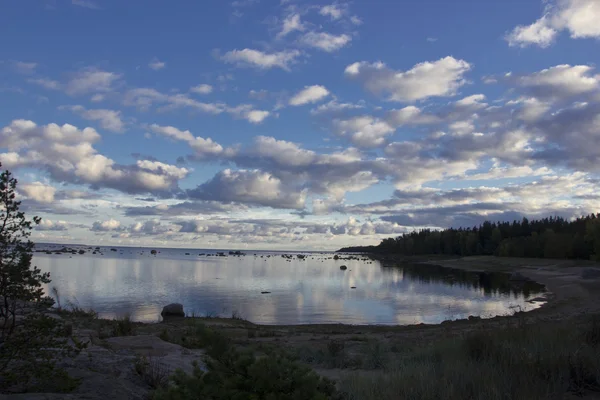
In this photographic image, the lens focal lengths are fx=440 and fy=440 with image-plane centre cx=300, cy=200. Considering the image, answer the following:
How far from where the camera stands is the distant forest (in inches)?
3501

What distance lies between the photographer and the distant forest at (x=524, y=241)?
292 ft

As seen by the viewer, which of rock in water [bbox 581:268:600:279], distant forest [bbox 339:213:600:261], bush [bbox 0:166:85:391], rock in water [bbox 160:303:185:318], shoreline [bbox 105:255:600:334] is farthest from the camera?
distant forest [bbox 339:213:600:261]

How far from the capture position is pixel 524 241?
107 metres

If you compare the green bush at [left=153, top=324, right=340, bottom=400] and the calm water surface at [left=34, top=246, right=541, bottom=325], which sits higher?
the green bush at [left=153, top=324, right=340, bottom=400]

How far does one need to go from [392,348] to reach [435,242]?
546ft

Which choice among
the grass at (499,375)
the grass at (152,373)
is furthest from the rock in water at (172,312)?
the grass at (499,375)

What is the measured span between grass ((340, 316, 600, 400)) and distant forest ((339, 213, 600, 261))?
244 feet

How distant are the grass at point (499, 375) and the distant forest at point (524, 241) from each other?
74.4 metres

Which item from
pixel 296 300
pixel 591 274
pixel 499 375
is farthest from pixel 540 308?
pixel 591 274

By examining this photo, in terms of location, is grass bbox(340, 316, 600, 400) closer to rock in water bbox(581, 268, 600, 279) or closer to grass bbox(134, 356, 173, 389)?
grass bbox(134, 356, 173, 389)

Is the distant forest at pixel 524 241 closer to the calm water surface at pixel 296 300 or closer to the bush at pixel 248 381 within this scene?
the calm water surface at pixel 296 300

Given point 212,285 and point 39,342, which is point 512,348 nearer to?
point 39,342

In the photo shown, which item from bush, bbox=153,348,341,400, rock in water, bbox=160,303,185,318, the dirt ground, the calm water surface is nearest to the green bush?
bush, bbox=153,348,341,400

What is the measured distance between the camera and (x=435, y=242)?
171000 mm
